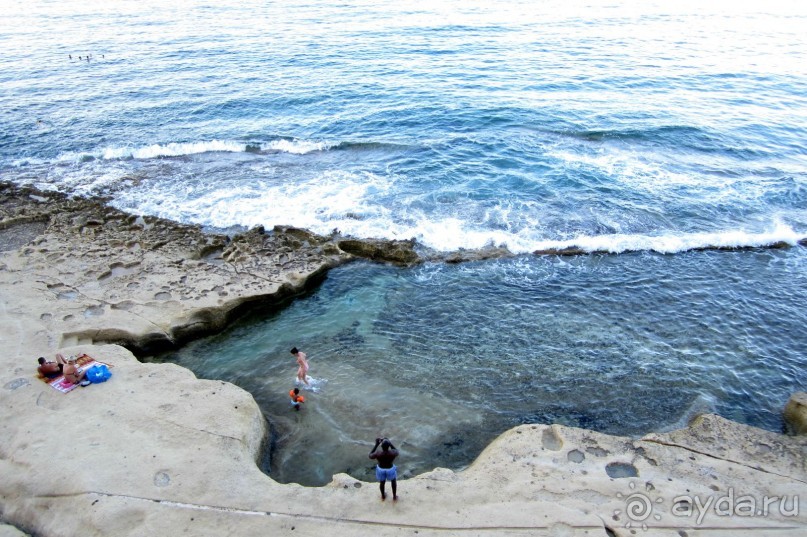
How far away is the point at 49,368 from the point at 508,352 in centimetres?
1202

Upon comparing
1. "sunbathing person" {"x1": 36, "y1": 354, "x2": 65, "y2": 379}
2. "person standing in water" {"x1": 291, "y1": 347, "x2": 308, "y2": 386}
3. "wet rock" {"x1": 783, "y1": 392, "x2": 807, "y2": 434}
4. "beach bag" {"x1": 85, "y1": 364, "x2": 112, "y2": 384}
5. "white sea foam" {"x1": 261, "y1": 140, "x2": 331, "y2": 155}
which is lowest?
"wet rock" {"x1": 783, "y1": 392, "x2": 807, "y2": 434}

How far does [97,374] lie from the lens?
1271 cm

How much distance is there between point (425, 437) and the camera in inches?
496

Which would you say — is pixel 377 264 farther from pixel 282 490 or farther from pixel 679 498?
pixel 679 498

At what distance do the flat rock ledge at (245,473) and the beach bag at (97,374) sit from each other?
286mm

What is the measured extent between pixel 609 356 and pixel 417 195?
445 inches

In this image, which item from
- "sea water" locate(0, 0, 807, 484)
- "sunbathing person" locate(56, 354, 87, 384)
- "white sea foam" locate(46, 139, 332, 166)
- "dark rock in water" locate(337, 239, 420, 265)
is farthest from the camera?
"white sea foam" locate(46, 139, 332, 166)

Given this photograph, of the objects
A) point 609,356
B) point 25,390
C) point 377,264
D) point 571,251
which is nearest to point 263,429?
point 25,390

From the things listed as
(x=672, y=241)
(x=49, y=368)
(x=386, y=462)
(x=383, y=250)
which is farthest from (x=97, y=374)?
(x=672, y=241)

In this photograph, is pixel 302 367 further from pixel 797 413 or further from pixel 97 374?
pixel 797 413

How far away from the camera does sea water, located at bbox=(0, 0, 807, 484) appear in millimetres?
13914

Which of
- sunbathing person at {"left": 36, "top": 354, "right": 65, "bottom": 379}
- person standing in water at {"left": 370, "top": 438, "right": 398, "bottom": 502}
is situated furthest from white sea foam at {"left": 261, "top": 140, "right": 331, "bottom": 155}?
person standing in water at {"left": 370, "top": 438, "right": 398, "bottom": 502}

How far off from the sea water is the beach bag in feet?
7.82

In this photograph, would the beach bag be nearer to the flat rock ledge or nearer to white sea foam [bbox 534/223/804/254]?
the flat rock ledge
